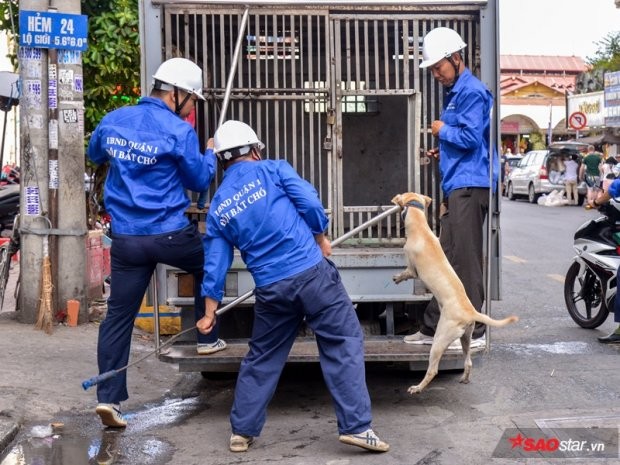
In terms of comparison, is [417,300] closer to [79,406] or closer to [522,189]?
[79,406]

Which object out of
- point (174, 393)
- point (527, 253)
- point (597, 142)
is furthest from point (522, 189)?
point (174, 393)

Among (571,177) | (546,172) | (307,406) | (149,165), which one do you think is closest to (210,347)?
(307,406)

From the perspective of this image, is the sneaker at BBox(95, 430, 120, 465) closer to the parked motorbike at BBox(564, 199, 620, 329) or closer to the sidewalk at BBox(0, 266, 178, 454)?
the sidewalk at BBox(0, 266, 178, 454)

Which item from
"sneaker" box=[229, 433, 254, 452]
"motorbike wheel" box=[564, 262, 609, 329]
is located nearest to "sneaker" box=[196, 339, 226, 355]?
"sneaker" box=[229, 433, 254, 452]

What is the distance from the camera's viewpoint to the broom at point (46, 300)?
336 inches

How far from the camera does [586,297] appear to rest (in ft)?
30.7

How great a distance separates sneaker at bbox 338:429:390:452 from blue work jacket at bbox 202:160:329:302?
2.95 feet

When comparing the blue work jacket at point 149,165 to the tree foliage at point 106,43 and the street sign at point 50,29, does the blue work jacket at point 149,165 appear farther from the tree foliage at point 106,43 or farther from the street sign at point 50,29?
the tree foliage at point 106,43

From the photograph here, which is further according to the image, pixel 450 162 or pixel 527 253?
pixel 527 253

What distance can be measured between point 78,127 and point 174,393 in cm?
286

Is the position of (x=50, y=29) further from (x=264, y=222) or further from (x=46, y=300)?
(x=264, y=222)

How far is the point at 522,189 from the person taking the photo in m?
33.2

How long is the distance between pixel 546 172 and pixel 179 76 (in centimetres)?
2646

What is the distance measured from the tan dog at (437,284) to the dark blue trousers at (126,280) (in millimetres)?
1332
